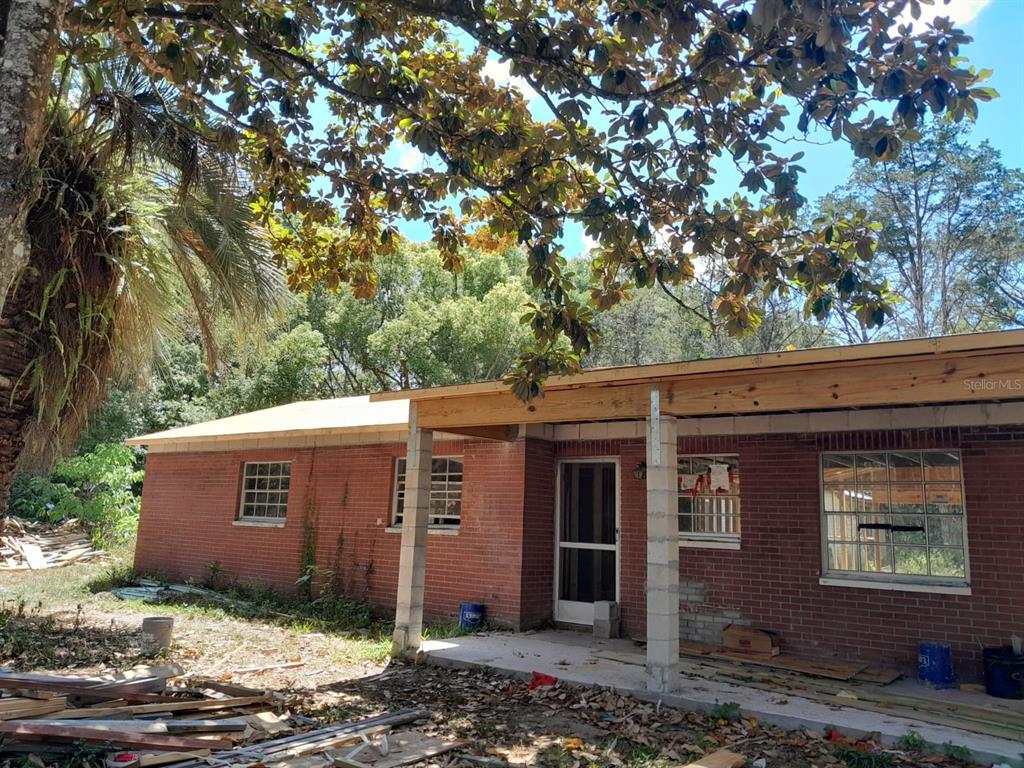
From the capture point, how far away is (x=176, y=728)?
5902mm

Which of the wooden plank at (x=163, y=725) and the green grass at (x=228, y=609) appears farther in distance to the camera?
the green grass at (x=228, y=609)

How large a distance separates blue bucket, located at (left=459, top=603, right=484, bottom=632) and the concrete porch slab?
1.66 feet

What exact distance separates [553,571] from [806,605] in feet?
12.9

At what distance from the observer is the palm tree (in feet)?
22.9

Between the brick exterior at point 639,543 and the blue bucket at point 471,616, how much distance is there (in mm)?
172

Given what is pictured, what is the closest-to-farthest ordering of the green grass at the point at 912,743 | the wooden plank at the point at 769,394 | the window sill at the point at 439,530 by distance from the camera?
the green grass at the point at 912,743 → the wooden plank at the point at 769,394 → the window sill at the point at 439,530

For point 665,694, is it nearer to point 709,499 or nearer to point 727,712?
point 727,712

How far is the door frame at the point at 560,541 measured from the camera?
36.1ft

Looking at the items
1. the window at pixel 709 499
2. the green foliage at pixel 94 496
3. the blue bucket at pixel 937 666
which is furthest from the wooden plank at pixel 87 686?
the green foliage at pixel 94 496

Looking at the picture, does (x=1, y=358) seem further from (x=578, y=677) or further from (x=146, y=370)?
(x=578, y=677)

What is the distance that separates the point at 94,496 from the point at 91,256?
59.3ft

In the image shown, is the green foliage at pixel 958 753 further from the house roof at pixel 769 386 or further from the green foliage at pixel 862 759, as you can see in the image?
the house roof at pixel 769 386

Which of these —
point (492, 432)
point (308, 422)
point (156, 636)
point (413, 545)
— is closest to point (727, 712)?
point (413, 545)

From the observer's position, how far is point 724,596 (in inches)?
392
